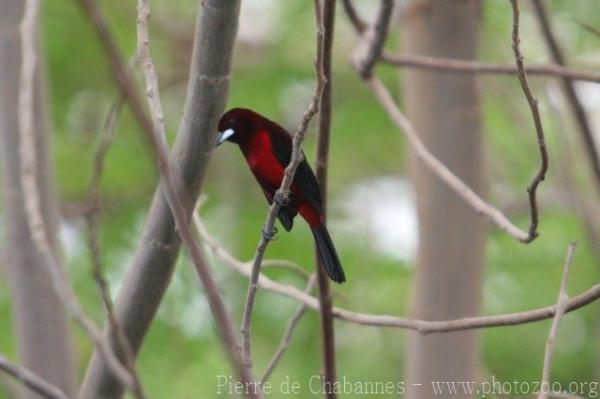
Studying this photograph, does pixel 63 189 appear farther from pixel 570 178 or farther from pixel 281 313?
pixel 570 178

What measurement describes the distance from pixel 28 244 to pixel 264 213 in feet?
7.62

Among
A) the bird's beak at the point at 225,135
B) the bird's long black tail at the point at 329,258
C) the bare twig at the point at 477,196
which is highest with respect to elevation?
the bird's beak at the point at 225,135

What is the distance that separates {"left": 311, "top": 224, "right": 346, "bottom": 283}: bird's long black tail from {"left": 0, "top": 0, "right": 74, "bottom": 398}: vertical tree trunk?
2.21 ft

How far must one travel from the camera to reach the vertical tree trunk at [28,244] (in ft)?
8.61

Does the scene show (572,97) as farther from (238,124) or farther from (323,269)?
(323,269)

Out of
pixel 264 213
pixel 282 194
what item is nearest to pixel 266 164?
pixel 282 194

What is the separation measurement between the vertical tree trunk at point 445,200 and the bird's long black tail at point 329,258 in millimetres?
608

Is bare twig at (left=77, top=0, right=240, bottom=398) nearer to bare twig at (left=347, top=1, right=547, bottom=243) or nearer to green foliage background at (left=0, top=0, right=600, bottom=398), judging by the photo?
bare twig at (left=347, top=1, right=547, bottom=243)

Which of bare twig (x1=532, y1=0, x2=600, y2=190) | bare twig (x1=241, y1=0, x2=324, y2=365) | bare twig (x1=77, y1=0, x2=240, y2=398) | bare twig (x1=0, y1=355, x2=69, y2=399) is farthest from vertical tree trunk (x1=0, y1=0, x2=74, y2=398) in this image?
bare twig (x1=532, y1=0, x2=600, y2=190)

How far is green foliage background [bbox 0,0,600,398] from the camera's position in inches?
181

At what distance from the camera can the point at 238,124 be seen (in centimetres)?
283

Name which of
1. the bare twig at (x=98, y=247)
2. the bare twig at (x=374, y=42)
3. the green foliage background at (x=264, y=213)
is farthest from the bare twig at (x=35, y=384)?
the green foliage background at (x=264, y=213)

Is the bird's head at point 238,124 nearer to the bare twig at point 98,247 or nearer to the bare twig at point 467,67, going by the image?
the bare twig at point 467,67

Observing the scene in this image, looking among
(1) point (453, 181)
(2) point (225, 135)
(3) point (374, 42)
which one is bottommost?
(1) point (453, 181)
